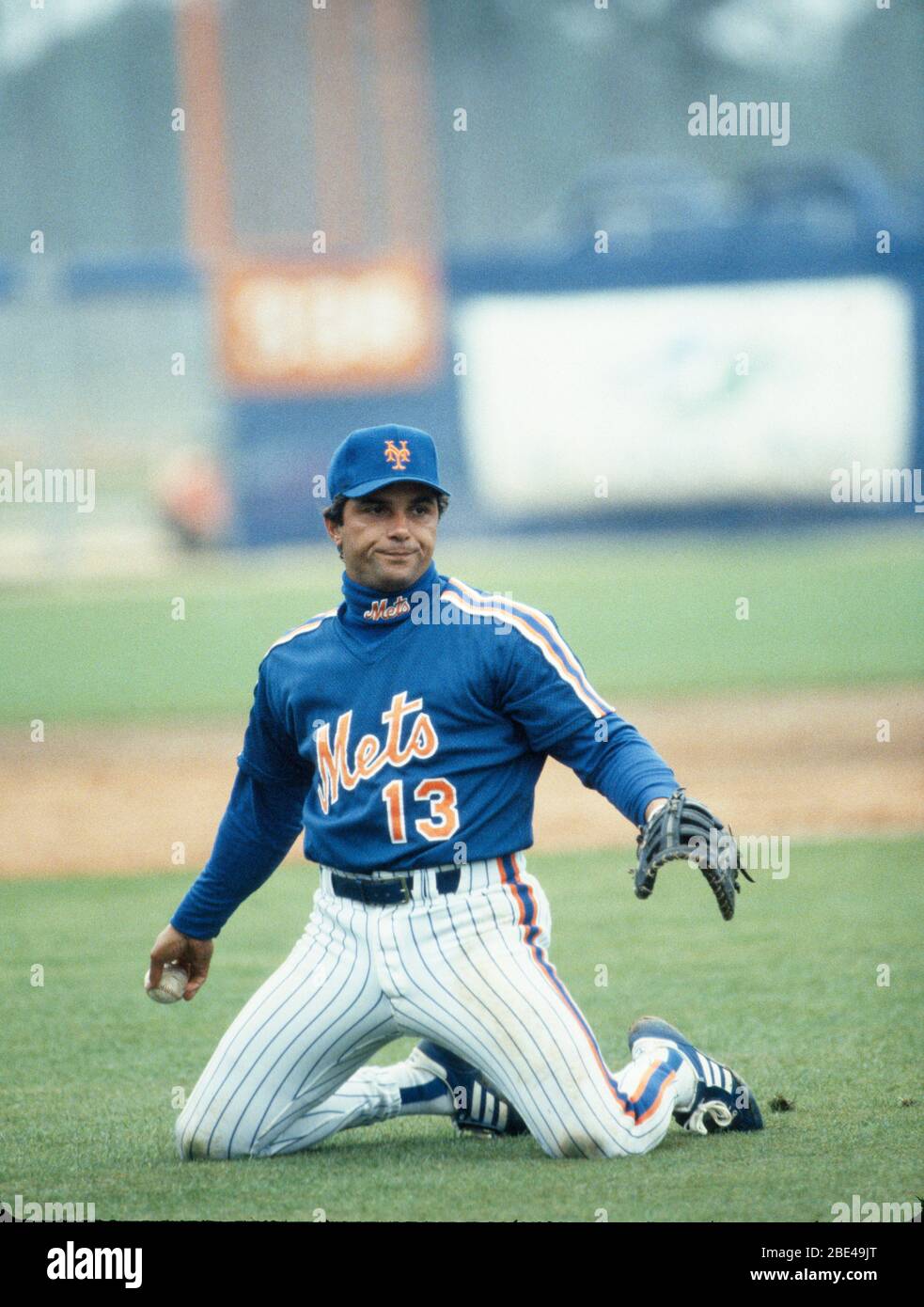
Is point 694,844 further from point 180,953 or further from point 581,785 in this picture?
point 581,785

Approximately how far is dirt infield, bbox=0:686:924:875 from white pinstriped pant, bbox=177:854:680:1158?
3848 millimetres

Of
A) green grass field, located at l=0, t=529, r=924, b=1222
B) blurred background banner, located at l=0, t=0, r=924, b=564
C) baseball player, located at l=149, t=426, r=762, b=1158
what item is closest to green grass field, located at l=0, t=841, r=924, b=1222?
green grass field, located at l=0, t=529, r=924, b=1222

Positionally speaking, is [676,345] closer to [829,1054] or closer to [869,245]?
[869,245]

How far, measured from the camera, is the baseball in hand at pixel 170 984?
3717 millimetres

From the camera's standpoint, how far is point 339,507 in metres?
3.51

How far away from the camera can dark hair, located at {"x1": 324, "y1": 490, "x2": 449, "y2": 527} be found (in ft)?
11.4

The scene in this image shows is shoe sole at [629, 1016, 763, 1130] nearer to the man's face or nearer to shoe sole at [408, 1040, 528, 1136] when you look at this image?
shoe sole at [408, 1040, 528, 1136]

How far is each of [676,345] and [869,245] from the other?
2308mm

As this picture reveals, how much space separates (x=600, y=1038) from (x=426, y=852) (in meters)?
1.27

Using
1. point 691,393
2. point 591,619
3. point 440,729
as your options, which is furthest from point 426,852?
point 691,393

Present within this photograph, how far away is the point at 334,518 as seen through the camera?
3.55 m

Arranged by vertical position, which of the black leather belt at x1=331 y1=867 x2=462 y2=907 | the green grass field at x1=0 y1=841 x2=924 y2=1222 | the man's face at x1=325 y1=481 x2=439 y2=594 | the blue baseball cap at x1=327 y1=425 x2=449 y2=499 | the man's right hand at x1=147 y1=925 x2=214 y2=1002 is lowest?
the green grass field at x1=0 y1=841 x2=924 y2=1222

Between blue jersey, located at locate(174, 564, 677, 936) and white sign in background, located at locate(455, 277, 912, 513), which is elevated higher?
white sign in background, located at locate(455, 277, 912, 513)

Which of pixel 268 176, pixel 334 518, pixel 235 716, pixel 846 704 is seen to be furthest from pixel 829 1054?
pixel 268 176
